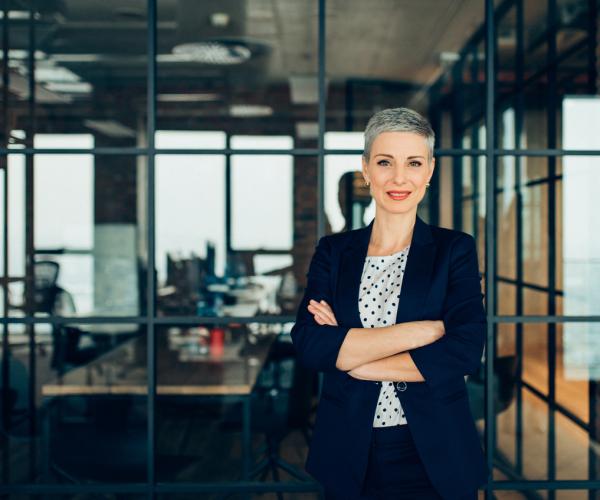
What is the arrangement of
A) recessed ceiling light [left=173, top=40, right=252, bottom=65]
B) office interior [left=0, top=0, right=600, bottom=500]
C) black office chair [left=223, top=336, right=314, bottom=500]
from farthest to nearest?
recessed ceiling light [left=173, top=40, right=252, bottom=65] < black office chair [left=223, top=336, right=314, bottom=500] < office interior [left=0, top=0, right=600, bottom=500]

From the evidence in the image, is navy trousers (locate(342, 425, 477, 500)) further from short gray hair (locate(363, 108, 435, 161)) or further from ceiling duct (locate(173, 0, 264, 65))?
ceiling duct (locate(173, 0, 264, 65))

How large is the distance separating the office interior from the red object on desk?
24 mm

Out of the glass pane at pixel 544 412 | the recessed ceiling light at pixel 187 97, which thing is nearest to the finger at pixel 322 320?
the glass pane at pixel 544 412

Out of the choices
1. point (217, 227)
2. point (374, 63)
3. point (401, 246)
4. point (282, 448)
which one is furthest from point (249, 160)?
point (401, 246)

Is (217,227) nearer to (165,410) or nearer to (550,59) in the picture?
(165,410)

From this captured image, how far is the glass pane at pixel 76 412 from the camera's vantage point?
10.1ft

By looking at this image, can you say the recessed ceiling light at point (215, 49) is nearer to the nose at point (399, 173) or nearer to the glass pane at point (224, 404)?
the glass pane at point (224, 404)

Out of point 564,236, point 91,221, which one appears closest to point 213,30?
point 564,236

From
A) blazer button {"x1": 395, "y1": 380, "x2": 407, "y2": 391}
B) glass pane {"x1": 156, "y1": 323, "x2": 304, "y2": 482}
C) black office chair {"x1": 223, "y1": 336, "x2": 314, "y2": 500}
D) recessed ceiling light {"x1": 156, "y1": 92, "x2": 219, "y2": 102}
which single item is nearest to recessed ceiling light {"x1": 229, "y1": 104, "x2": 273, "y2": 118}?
recessed ceiling light {"x1": 156, "y1": 92, "x2": 219, "y2": 102}

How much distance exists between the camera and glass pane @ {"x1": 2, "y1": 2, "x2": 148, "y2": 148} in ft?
21.2

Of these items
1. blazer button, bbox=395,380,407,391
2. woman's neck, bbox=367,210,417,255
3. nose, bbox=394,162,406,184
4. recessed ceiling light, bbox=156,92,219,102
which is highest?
recessed ceiling light, bbox=156,92,219,102

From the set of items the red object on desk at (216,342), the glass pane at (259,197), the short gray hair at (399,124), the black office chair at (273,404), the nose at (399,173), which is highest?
the glass pane at (259,197)

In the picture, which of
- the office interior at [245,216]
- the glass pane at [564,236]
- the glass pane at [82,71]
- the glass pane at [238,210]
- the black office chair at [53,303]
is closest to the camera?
the office interior at [245,216]

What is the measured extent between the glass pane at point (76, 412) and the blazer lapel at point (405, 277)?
1.58 m
